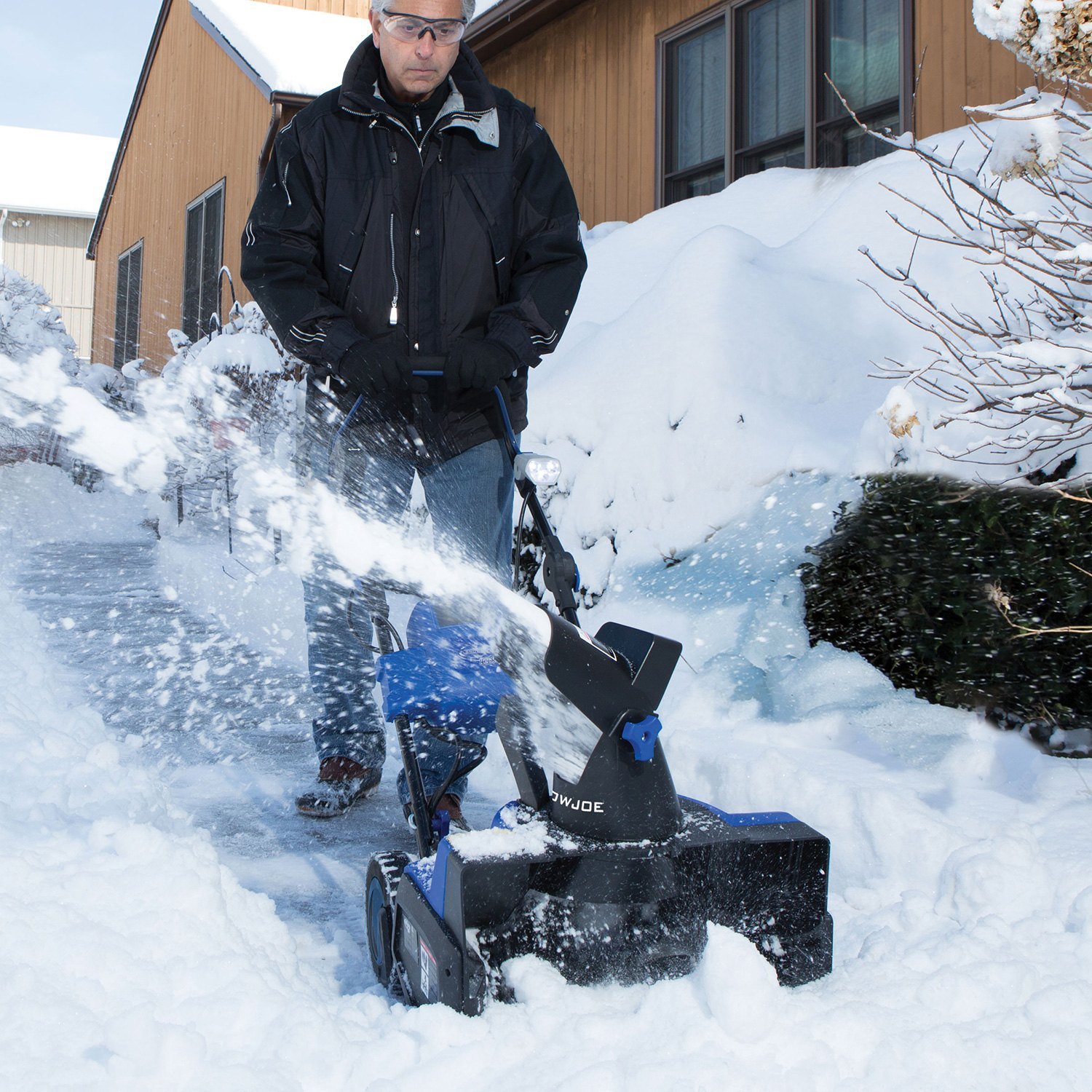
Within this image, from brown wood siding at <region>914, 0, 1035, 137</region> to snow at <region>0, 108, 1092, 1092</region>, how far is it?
1.77ft

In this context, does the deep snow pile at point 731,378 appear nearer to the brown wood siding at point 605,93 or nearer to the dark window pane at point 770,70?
the dark window pane at point 770,70

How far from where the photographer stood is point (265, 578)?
7.70 metres

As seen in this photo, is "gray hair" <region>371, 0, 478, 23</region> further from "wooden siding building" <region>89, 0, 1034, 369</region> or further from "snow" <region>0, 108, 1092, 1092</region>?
"wooden siding building" <region>89, 0, 1034, 369</region>

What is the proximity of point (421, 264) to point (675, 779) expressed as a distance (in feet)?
5.34

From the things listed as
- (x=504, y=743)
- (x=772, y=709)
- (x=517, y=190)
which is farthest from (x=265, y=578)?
(x=504, y=743)

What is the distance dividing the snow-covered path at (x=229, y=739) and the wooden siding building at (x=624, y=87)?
4595 millimetres

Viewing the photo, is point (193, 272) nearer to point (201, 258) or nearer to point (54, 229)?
point (201, 258)

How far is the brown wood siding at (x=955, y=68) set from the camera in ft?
18.5

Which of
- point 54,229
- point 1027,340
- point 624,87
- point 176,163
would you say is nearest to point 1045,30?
point 1027,340

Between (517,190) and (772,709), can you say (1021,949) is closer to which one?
(772,709)

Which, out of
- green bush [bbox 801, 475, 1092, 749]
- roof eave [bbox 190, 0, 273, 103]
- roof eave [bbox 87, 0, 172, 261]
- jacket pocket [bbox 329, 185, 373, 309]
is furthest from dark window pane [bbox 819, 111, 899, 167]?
roof eave [bbox 87, 0, 172, 261]

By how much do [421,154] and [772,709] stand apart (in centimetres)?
209

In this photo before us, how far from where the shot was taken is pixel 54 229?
1096 inches

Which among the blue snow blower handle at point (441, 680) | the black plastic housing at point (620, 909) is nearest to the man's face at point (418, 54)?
the blue snow blower handle at point (441, 680)
